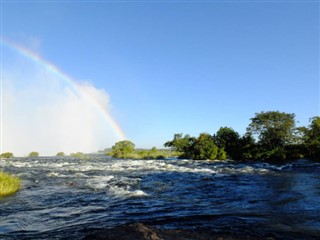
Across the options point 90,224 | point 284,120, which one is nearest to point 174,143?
point 284,120

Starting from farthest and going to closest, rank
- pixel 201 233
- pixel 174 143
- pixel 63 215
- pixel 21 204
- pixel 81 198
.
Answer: pixel 174 143 → pixel 81 198 → pixel 21 204 → pixel 63 215 → pixel 201 233

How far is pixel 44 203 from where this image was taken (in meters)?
16.1

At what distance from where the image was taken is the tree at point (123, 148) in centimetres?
9314

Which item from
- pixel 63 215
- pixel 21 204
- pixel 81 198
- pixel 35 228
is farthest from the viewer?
pixel 81 198

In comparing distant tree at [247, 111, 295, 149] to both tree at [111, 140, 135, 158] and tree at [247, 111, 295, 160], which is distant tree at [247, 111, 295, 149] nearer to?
tree at [247, 111, 295, 160]

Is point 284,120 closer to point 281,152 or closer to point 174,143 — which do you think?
point 281,152

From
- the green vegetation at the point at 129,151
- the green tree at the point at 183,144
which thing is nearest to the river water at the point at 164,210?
the green tree at the point at 183,144

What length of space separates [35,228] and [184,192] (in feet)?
35.2

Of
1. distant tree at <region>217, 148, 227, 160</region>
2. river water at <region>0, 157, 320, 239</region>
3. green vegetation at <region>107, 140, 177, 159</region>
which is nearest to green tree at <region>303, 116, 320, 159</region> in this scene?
distant tree at <region>217, 148, 227, 160</region>

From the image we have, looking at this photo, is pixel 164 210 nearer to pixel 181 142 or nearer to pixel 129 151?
pixel 181 142

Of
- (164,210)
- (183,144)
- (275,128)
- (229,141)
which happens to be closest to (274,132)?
(275,128)

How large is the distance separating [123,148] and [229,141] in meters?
41.7

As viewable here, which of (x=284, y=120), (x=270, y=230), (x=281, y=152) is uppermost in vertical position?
(x=284, y=120)

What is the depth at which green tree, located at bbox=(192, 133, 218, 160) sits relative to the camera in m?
60.2
